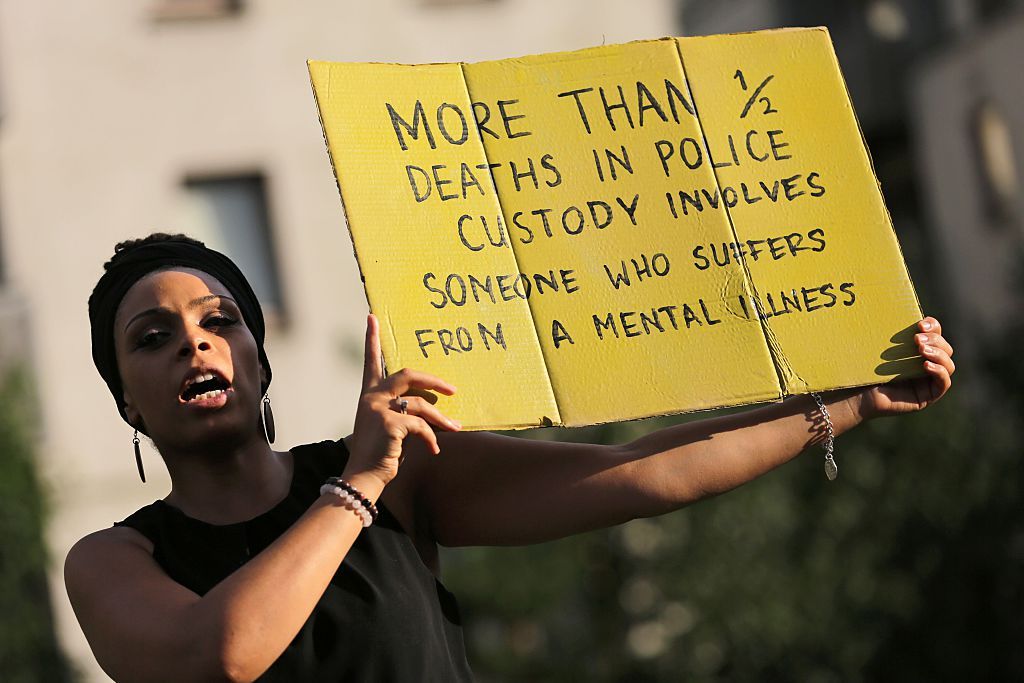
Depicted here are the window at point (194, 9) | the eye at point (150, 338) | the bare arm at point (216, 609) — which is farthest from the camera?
the window at point (194, 9)

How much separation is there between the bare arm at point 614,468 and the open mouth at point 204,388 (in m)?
0.38

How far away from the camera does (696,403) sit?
2.75 meters

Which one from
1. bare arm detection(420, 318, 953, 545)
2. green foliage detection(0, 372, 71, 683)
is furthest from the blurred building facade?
bare arm detection(420, 318, 953, 545)

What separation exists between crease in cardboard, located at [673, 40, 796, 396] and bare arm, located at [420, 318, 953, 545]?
0.09m

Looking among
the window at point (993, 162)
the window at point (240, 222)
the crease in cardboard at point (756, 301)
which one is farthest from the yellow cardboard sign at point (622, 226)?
the window at point (993, 162)

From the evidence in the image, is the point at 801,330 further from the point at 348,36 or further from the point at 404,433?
the point at 348,36

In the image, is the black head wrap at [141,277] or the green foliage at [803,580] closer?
the black head wrap at [141,277]

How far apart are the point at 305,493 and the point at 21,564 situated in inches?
354

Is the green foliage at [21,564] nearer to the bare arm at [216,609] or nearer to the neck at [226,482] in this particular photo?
the neck at [226,482]

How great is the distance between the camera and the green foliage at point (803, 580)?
11820 millimetres

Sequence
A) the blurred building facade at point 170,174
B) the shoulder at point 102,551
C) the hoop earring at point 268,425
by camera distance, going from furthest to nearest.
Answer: the blurred building facade at point 170,174 < the hoop earring at point 268,425 < the shoulder at point 102,551

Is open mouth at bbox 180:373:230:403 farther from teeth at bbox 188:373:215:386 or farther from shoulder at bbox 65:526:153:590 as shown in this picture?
shoulder at bbox 65:526:153:590

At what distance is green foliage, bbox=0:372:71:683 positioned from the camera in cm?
1105

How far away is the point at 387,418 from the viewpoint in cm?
247
